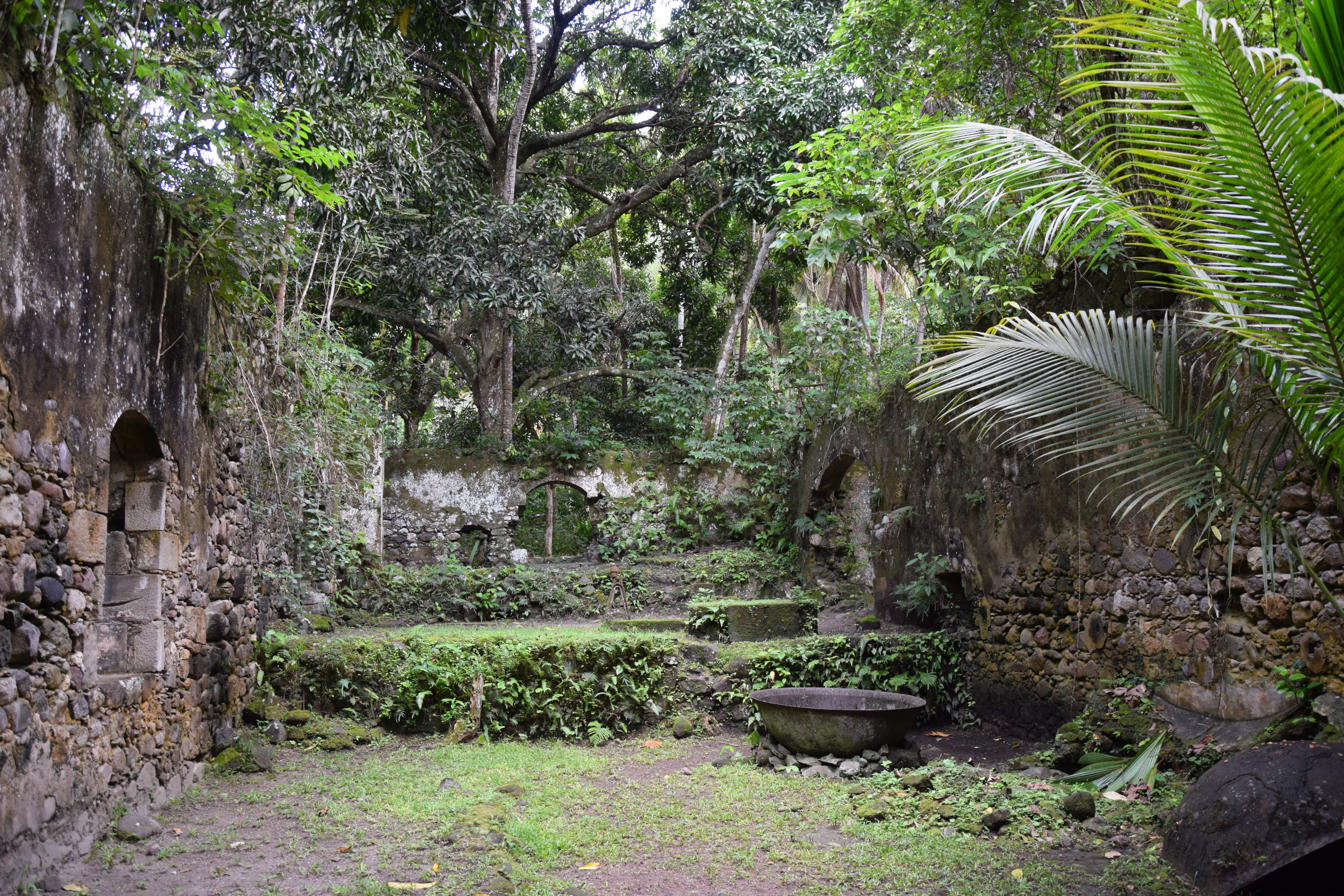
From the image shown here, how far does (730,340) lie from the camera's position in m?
14.4

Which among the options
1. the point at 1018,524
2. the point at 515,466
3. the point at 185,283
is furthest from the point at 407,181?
the point at 1018,524

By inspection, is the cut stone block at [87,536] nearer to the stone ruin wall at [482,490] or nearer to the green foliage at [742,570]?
the green foliage at [742,570]

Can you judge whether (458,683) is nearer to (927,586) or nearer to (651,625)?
(651,625)

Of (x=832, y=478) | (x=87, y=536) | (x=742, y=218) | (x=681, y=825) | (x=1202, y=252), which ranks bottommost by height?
(x=681, y=825)

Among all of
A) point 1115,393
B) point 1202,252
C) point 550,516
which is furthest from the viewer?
point 550,516

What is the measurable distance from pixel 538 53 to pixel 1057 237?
11.9 meters

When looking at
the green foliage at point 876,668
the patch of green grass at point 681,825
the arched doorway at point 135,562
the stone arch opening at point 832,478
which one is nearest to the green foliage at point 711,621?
the green foliage at point 876,668

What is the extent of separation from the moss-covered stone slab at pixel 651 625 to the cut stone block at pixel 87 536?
5067 mm

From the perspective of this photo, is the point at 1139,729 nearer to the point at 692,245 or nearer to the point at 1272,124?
the point at 1272,124

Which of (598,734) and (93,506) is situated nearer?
(93,506)

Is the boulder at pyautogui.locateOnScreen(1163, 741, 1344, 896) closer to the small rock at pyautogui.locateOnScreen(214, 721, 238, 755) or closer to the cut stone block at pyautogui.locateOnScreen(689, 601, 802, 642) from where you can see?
the cut stone block at pyautogui.locateOnScreen(689, 601, 802, 642)

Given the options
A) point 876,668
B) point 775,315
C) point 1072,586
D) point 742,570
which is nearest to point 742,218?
point 775,315

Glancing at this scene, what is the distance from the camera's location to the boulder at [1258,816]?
2.97 metres

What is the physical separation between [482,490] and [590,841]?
871 cm
